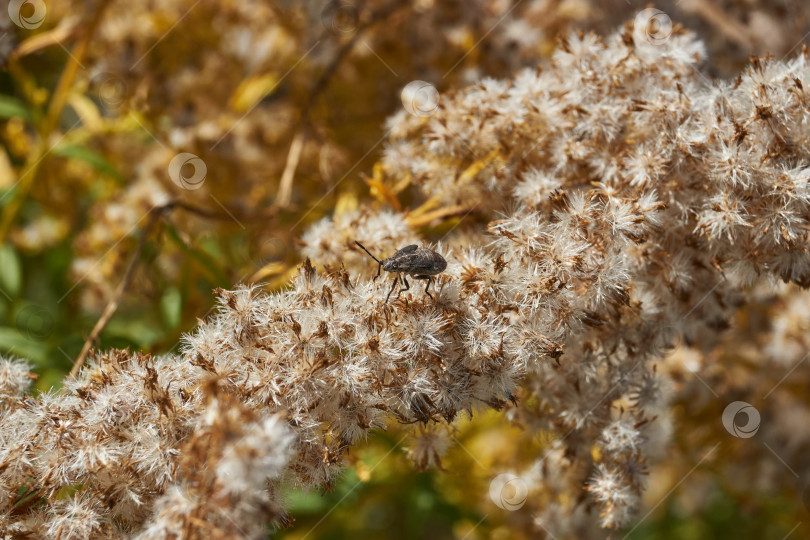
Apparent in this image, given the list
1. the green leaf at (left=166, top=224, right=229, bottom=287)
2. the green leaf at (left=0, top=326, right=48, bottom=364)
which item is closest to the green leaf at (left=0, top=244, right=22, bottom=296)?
the green leaf at (left=0, top=326, right=48, bottom=364)

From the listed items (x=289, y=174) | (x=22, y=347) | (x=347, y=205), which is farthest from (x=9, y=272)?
(x=347, y=205)

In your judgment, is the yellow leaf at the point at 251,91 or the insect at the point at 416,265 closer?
the insect at the point at 416,265

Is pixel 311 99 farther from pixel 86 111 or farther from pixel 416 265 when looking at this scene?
pixel 416 265

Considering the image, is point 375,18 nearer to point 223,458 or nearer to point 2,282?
point 2,282

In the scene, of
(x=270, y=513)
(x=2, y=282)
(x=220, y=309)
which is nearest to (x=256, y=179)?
(x=2, y=282)

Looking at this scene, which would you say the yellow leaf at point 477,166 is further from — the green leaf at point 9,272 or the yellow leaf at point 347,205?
the green leaf at point 9,272

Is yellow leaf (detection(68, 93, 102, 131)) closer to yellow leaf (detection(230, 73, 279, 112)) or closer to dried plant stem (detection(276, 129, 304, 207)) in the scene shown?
yellow leaf (detection(230, 73, 279, 112))

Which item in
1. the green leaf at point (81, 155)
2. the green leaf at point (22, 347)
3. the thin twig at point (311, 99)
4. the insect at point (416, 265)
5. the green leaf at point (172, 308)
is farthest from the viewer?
the thin twig at point (311, 99)

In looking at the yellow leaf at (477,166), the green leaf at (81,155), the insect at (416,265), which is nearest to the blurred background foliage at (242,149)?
the green leaf at (81,155)
